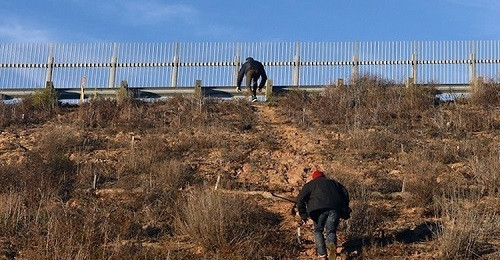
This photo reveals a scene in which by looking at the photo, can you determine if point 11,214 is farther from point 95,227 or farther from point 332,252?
point 332,252

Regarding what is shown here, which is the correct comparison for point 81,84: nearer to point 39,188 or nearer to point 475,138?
point 39,188

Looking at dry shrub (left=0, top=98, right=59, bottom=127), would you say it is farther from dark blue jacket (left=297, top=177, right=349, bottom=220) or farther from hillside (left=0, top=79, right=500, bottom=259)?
dark blue jacket (left=297, top=177, right=349, bottom=220)

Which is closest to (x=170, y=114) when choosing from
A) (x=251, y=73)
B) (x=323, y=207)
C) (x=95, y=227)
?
(x=251, y=73)

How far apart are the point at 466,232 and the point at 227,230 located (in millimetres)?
3251

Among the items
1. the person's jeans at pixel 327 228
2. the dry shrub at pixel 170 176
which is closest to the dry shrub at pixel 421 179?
the person's jeans at pixel 327 228

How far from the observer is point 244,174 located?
15.5 m

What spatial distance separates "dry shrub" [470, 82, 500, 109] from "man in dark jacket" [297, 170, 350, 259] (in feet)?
27.8

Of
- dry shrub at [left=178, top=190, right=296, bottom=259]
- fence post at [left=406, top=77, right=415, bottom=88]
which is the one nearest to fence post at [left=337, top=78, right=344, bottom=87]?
fence post at [left=406, top=77, right=415, bottom=88]

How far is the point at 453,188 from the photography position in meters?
13.3

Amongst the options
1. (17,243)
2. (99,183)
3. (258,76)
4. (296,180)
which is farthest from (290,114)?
(17,243)

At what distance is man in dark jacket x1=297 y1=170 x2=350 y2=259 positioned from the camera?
1141 centimetres

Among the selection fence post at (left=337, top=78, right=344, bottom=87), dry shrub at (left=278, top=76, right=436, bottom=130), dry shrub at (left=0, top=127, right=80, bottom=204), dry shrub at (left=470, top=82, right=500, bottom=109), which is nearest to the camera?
dry shrub at (left=0, top=127, right=80, bottom=204)

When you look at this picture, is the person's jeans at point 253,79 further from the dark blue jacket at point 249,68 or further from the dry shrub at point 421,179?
the dry shrub at point 421,179

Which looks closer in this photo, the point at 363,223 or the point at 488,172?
the point at 363,223
